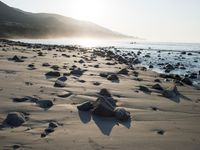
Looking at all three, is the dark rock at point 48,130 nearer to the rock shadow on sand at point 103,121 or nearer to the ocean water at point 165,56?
the rock shadow on sand at point 103,121

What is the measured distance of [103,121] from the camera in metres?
6.80

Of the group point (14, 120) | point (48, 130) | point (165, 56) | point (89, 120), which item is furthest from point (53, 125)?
point (165, 56)

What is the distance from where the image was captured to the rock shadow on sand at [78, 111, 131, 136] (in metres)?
6.33

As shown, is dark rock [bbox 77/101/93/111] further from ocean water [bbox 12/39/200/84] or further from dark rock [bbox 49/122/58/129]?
ocean water [bbox 12/39/200/84]

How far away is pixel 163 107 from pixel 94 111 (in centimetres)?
222

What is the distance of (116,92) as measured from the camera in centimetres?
1038

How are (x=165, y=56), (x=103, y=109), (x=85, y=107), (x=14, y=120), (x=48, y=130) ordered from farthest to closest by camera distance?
(x=165, y=56), (x=85, y=107), (x=103, y=109), (x=14, y=120), (x=48, y=130)

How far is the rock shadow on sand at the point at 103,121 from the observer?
6.33 m

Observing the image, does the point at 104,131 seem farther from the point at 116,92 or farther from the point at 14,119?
the point at 116,92

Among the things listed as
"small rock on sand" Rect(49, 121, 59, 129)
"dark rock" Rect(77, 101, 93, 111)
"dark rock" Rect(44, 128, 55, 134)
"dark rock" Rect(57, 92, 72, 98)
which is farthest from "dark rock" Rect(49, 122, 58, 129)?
"dark rock" Rect(57, 92, 72, 98)

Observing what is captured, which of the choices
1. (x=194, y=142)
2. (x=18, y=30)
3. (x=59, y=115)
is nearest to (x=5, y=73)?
(x=59, y=115)

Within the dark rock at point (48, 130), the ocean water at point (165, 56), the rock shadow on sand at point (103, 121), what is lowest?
the ocean water at point (165, 56)

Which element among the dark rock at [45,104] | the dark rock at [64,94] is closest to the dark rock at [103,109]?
the dark rock at [45,104]

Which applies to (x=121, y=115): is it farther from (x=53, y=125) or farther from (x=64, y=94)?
(x=64, y=94)
